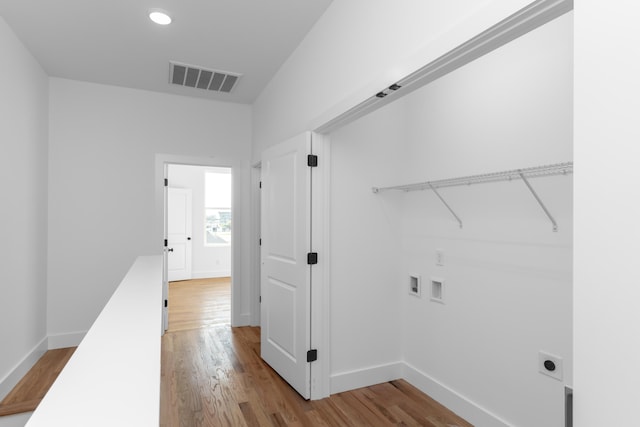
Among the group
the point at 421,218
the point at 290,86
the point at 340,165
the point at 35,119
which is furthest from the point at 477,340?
the point at 35,119

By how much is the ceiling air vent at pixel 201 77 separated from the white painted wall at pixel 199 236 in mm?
4267

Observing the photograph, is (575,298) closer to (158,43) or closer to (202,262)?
(158,43)

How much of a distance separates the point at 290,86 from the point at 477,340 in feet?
8.37

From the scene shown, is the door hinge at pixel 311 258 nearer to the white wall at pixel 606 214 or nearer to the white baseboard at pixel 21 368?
the white wall at pixel 606 214

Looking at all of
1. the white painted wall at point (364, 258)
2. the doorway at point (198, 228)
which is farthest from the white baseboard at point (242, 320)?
the doorway at point (198, 228)

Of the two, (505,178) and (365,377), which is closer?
(505,178)

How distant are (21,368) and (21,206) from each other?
4.53ft

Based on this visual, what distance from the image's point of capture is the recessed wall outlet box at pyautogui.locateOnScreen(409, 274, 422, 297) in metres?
2.87

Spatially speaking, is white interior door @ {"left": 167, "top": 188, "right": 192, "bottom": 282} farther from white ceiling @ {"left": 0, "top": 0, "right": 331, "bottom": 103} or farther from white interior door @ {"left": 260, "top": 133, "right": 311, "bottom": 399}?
white interior door @ {"left": 260, "top": 133, "right": 311, "bottom": 399}

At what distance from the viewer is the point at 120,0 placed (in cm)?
240

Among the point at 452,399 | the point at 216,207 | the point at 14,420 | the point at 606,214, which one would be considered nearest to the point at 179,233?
the point at 216,207

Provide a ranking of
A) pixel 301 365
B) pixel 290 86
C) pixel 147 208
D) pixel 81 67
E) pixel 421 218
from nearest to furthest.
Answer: pixel 301 365 → pixel 421 218 → pixel 290 86 → pixel 81 67 → pixel 147 208

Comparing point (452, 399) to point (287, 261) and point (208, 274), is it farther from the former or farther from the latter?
point (208, 274)

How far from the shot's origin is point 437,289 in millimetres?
2729
